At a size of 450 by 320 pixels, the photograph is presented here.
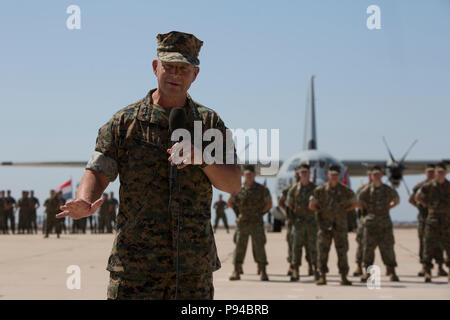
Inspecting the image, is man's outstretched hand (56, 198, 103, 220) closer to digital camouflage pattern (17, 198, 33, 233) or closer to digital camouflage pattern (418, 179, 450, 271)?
digital camouflage pattern (418, 179, 450, 271)

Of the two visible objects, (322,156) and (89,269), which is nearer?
(89,269)

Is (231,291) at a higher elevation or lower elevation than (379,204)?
lower

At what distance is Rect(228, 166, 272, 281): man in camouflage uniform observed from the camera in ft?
36.7

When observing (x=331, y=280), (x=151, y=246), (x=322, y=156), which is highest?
(x=322, y=156)

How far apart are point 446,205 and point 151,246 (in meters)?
8.91

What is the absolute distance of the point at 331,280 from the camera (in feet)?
36.0

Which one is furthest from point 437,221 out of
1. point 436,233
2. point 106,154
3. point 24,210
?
point 24,210

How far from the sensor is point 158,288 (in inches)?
120

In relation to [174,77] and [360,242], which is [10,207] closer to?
[360,242]

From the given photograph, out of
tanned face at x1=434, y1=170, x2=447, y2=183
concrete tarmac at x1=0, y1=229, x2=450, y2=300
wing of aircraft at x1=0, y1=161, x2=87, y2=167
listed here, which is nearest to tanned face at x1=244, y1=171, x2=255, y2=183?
concrete tarmac at x1=0, y1=229, x2=450, y2=300

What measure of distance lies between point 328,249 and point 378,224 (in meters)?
1.30

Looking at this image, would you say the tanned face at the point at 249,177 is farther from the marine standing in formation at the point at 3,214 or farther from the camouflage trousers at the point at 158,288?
the marine standing in formation at the point at 3,214

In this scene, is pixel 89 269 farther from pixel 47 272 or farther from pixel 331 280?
pixel 331 280
